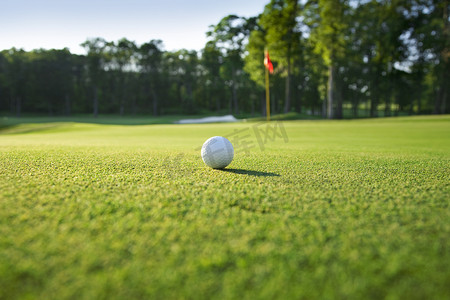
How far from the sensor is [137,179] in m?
3.30

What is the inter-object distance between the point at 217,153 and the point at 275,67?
39.1 m

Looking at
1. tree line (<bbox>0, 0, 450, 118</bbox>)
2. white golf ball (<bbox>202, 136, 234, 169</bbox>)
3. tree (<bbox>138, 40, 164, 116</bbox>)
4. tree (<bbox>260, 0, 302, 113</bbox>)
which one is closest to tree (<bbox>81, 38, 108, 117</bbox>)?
tree line (<bbox>0, 0, 450, 118</bbox>)

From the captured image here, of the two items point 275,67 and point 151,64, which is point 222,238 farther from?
point 151,64

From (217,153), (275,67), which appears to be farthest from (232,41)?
(217,153)

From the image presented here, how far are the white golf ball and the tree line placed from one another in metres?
17.6

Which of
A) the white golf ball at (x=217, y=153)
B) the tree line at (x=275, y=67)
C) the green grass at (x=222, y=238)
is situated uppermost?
the tree line at (x=275, y=67)

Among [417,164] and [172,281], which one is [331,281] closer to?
[172,281]

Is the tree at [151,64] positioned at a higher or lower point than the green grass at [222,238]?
higher

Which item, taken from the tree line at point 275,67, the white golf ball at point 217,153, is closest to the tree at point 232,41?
the tree line at point 275,67

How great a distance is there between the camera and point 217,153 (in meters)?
3.99

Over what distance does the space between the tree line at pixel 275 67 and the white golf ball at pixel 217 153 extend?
57.7 feet

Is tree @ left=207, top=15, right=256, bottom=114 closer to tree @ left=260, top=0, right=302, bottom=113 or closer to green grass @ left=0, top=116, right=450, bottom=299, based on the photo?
tree @ left=260, top=0, right=302, bottom=113

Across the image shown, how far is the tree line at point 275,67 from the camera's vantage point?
3055 cm

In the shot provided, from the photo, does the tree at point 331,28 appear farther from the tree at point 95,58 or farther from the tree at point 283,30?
the tree at point 95,58
